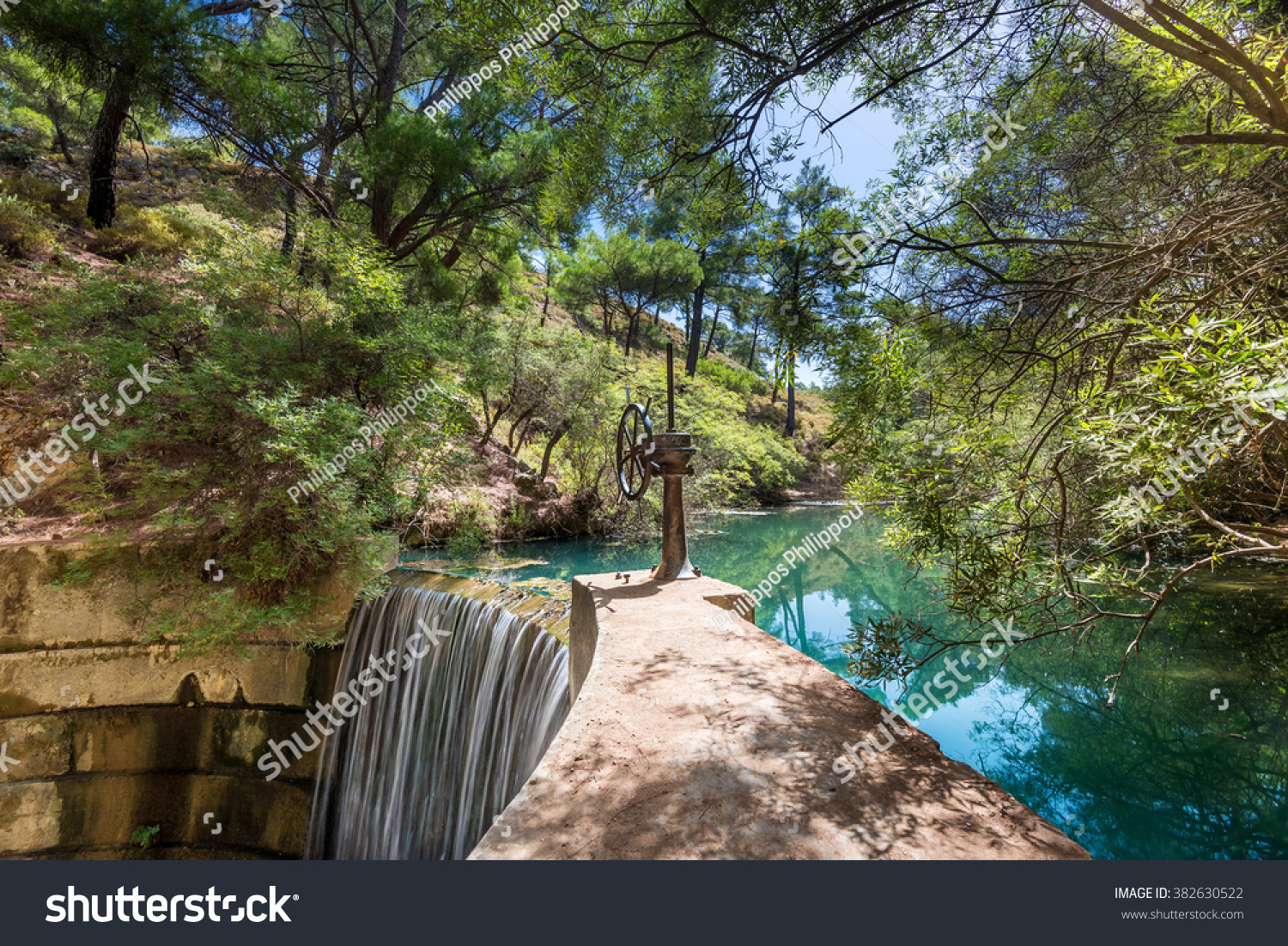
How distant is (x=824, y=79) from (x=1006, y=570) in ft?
8.69

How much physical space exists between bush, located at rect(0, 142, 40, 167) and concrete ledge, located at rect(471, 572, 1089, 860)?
2149 cm

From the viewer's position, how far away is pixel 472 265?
39.7 feet

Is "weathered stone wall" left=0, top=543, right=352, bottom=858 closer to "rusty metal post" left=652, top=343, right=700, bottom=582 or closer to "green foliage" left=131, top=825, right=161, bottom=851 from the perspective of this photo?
"green foliage" left=131, top=825, right=161, bottom=851

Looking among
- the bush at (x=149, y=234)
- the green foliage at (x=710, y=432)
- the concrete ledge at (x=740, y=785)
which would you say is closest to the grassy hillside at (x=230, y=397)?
the bush at (x=149, y=234)

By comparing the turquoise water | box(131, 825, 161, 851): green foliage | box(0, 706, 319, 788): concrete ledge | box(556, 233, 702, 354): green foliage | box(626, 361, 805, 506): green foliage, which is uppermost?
box(556, 233, 702, 354): green foliage

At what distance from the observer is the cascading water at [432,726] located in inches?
174

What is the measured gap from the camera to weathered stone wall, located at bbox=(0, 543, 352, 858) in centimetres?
537

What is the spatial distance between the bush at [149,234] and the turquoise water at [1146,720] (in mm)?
7144

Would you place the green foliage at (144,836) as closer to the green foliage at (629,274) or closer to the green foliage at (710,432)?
the green foliage at (710,432)

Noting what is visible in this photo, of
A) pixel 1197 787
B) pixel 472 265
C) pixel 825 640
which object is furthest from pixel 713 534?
pixel 1197 787

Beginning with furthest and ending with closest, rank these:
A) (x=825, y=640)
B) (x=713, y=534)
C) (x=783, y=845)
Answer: (x=713, y=534) < (x=825, y=640) < (x=783, y=845)

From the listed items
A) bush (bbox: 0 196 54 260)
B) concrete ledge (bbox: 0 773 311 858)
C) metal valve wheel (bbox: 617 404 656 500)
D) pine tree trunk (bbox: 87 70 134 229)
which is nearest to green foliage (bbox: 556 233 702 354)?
pine tree trunk (bbox: 87 70 134 229)

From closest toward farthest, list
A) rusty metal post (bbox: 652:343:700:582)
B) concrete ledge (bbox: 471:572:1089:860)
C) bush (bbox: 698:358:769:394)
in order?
1. concrete ledge (bbox: 471:572:1089:860)
2. rusty metal post (bbox: 652:343:700:582)
3. bush (bbox: 698:358:769:394)

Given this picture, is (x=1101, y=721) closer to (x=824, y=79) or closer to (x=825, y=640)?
(x=825, y=640)
